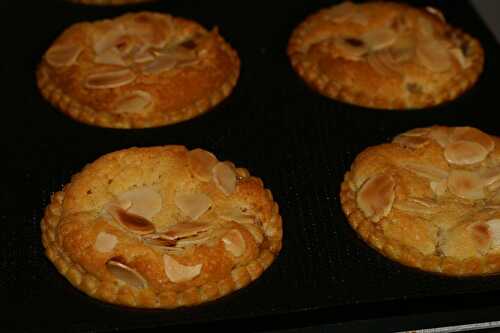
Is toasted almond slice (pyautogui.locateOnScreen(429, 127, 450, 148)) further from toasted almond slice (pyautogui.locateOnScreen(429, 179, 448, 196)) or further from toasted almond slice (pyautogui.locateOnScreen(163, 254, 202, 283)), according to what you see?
toasted almond slice (pyautogui.locateOnScreen(163, 254, 202, 283))

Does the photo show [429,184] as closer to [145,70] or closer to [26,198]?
[145,70]

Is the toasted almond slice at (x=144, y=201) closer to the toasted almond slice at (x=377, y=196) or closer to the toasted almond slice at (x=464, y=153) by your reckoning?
the toasted almond slice at (x=377, y=196)

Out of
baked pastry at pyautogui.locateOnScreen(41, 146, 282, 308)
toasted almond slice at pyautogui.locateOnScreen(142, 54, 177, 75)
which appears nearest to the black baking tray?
baked pastry at pyautogui.locateOnScreen(41, 146, 282, 308)

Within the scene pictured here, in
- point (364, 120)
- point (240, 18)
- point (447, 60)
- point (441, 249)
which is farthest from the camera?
point (240, 18)

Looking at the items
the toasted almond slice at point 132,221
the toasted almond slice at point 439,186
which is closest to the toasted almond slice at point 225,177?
the toasted almond slice at point 132,221

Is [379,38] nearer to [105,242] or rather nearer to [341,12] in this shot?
[341,12]

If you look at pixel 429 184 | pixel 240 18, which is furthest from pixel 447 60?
pixel 240 18

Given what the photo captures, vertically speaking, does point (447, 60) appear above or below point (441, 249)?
above
